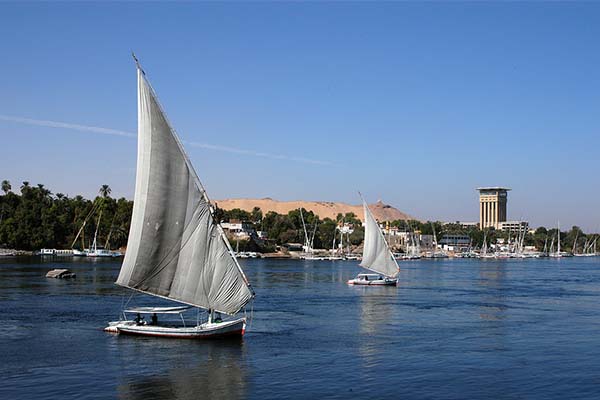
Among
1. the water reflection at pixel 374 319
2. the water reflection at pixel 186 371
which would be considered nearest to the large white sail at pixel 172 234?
the water reflection at pixel 186 371

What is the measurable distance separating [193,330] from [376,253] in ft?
165

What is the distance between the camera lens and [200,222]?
125ft

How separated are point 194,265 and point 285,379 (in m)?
8.98

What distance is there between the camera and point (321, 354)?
37844 millimetres

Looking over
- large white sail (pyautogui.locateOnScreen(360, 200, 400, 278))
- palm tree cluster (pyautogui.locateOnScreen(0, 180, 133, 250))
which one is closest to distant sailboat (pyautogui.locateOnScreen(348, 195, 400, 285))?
large white sail (pyautogui.locateOnScreen(360, 200, 400, 278))

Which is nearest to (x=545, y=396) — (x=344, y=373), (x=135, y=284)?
(x=344, y=373)

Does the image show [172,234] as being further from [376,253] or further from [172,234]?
[376,253]

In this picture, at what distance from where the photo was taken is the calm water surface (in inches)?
1193

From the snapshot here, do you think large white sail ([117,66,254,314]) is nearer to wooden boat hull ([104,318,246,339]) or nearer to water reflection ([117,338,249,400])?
wooden boat hull ([104,318,246,339])

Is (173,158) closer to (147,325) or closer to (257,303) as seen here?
(147,325)

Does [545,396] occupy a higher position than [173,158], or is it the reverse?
[173,158]

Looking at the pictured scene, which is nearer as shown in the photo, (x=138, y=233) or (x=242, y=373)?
(x=242, y=373)

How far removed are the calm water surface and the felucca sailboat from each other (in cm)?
302

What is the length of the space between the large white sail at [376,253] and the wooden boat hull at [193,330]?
4797cm
